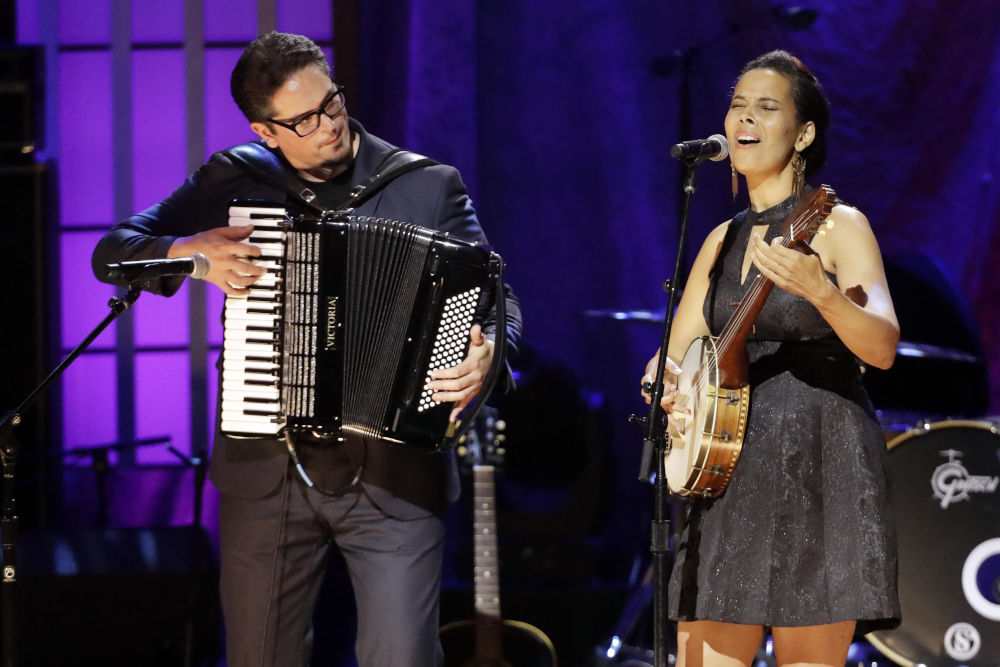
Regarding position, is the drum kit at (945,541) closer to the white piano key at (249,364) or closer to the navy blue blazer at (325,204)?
the navy blue blazer at (325,204)

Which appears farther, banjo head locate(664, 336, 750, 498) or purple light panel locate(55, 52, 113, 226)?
purple light panel locate(55, 52, 113, 226)

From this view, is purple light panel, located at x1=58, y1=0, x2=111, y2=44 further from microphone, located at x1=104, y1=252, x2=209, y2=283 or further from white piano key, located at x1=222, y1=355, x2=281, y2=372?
white piano key, located at x1=222, y1=355, x2=281, y2=372

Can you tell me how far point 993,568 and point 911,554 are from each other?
11.9 inches

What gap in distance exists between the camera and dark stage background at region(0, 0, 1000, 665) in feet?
18.0

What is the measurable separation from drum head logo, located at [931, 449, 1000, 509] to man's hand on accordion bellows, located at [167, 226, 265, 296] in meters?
2.95

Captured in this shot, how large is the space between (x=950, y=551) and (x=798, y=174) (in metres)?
2.21

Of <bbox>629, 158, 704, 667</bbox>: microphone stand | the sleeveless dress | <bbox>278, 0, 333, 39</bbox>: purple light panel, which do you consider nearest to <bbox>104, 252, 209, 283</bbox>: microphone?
<bbox>629, 158, 704, 667</bbox>: microphone stand

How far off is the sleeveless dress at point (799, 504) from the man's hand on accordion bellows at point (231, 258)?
123 centimetres

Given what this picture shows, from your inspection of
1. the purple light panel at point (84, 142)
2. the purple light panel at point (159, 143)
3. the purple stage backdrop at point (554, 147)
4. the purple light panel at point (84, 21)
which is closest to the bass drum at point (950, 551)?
the purple stage backdrop at point (554, 147)

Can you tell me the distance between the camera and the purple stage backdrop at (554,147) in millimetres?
A: 5539

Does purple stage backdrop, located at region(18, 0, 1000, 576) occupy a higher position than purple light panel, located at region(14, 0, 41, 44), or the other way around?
purple light panel, located at region(14, 0, 41, 44)

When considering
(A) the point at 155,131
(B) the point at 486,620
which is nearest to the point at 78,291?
(A) the point at 155,131

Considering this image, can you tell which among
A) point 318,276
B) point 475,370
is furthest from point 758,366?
point 318,276

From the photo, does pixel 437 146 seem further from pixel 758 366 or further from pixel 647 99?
pixel 758 366
